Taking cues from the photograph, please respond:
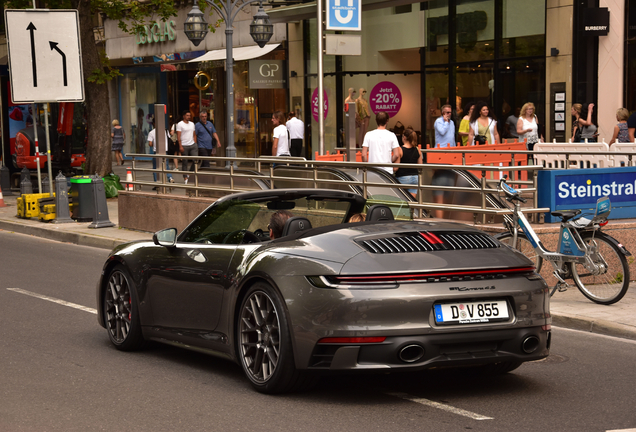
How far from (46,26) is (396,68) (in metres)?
12.2

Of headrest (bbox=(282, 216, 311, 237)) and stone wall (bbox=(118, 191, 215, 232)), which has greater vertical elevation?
headrest (bbox=(282, 216, 311, 237))

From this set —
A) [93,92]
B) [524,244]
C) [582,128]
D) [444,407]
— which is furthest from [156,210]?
[444,407]

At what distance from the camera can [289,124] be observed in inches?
971

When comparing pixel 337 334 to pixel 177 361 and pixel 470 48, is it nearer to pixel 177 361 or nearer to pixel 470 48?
pixel 177 361

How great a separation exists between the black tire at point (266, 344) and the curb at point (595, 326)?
351 cm

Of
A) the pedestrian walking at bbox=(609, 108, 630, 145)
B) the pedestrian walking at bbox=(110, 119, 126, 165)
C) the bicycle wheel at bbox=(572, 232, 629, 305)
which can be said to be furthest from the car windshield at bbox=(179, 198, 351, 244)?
the pedestrian walking at bbox=(110, 119, 126, 165)

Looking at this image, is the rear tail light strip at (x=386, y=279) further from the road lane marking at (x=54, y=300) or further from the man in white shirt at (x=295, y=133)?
the man in white shirt at (x=295, y=133)

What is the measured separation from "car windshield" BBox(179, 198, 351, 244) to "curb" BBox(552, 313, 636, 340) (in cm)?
282

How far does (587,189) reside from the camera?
10586 mm

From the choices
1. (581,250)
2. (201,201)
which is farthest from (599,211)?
(201,201)

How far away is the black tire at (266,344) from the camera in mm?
5645

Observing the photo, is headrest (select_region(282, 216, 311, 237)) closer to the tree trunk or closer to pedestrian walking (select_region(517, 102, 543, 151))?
pedestrian walking (select_region(517, 102, 543, 151))

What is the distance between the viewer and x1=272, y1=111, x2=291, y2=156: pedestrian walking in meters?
22.1

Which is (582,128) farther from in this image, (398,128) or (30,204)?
(30,204)
